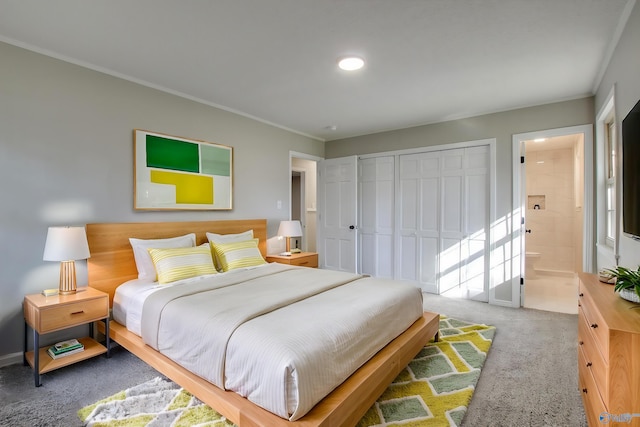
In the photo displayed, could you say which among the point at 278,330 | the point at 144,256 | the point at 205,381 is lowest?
the point at 205,381

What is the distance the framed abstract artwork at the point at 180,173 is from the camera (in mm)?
3088

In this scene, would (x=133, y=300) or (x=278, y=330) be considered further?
(x=133, y=300)

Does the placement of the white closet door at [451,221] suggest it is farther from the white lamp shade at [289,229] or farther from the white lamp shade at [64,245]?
the white lamp shade at [64,245]

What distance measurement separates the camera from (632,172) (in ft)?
5.57

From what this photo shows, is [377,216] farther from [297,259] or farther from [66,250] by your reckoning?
[66,250]

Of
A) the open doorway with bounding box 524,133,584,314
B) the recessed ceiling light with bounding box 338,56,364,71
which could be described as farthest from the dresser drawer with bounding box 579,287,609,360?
the open doorway with bounding box 524,133,584,314

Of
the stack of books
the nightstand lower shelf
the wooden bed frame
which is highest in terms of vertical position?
the wooden bed frame

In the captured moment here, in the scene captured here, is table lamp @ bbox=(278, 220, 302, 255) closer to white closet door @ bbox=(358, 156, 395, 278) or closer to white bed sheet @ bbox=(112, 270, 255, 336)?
white closet door @ bbox=(358, 156, 395, 278)

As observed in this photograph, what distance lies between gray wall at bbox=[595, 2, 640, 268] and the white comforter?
1.44 metres

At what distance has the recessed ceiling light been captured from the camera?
8.44ft

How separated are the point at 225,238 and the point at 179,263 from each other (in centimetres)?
79

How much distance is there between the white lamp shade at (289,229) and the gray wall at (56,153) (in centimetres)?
128

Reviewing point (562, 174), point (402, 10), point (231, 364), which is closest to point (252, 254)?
point (231, 364)

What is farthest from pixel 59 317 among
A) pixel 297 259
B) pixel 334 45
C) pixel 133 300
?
pixel 334 45
